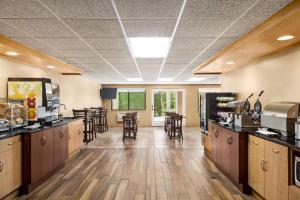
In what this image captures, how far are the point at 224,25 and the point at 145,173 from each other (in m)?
2.99

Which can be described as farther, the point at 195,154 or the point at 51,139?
the point at 195,154

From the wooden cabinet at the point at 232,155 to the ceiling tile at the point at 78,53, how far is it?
2.95 m

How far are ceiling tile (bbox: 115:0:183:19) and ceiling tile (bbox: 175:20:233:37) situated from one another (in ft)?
1.05

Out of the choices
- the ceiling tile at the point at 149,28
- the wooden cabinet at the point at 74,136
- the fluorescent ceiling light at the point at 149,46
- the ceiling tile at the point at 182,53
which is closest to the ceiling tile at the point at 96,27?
the ceiling tile at the point at 149,28

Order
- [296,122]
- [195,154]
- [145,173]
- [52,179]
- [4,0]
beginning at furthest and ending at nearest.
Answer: [195,154], [145,173], [52,179], [296,122], [4,0]

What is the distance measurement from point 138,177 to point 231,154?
1.69 metres

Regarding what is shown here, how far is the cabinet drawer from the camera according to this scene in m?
3.02

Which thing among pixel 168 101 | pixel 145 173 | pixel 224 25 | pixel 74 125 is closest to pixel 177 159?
pixel 145 173

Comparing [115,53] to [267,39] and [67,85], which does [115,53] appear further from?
[67,85]

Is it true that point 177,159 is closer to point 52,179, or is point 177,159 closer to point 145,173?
point 145,173

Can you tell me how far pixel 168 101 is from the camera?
12.9 metres

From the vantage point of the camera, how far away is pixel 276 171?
2723mm

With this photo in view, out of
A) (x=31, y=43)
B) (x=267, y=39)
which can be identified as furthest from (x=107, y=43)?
(x=267, y=39)

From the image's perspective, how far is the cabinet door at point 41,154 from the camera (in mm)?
3561
